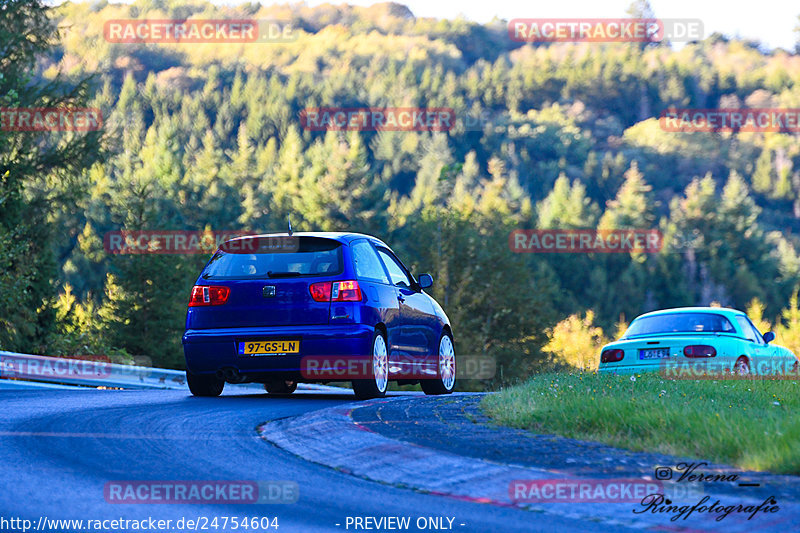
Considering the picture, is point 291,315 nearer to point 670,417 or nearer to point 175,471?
point 670,417

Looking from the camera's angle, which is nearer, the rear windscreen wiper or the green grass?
the green grass

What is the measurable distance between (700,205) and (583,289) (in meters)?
21.0

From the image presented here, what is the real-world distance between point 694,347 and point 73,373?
30.7 ft

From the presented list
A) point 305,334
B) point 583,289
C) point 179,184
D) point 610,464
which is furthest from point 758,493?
point 583,289

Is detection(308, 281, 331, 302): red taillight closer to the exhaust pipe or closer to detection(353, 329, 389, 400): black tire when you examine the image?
detection(353, 329, 389, 400): black tire

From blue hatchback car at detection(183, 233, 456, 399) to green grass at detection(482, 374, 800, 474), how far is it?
168cm

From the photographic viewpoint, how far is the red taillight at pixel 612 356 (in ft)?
56.1

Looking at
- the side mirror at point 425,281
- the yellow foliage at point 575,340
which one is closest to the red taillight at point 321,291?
the side mirror at point 425,281

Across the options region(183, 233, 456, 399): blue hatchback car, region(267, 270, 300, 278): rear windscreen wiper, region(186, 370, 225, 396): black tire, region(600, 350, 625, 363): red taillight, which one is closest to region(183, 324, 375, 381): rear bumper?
region(183, 233, 456, 399): blue hatchback car

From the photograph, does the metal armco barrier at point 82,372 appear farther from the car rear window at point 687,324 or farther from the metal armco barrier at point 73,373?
the car rear window at point 687,324

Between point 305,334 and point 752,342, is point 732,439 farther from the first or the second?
point 752,342

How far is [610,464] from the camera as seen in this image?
20.4ft

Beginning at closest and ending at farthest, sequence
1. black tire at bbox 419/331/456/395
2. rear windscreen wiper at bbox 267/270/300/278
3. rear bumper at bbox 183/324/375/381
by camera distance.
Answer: rear bumper at bbox 183/324/375/381 < rear windscreen wiper at bbox 267/270/300/278 < black tire at bbox 419/331/456/395

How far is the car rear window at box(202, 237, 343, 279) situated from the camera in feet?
37.4
